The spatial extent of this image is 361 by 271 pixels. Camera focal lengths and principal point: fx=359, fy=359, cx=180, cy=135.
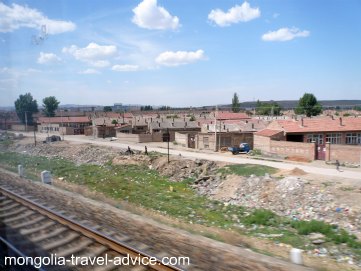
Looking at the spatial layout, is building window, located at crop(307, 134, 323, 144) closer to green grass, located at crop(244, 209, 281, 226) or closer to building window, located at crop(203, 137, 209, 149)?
building window, located at crop(203, 137, 209, 149)

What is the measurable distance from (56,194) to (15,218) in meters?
3.36

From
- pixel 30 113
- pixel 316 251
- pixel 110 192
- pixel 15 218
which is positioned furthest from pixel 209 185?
pixel 30 113

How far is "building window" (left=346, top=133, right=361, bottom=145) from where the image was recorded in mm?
38825

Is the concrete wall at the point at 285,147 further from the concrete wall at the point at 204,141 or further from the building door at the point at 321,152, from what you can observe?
the concrete wall at the point at 204,141

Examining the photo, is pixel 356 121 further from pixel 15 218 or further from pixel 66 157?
pixel 15 218

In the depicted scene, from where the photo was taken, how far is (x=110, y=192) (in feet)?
70.6

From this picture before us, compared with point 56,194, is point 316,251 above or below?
below

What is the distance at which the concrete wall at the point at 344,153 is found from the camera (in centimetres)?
3023

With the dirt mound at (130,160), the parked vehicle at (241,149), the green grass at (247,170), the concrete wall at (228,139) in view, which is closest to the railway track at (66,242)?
the green grass at (247,170)

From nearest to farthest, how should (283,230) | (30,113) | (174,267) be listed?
(174,267) < (283,230) < (30,113)

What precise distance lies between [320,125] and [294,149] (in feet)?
22.0

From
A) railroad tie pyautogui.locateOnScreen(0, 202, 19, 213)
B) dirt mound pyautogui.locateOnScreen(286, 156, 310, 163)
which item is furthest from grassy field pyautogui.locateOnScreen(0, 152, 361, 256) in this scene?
railroad tie pyautogui.locateOnScreen(0, 202, 19, 213)

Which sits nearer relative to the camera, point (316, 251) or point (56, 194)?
point (316, 251)

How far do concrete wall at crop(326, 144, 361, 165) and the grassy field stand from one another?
7267 mm
